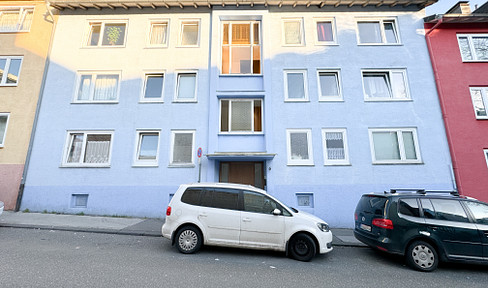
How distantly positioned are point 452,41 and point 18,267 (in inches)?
702

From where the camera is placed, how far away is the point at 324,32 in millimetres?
11484

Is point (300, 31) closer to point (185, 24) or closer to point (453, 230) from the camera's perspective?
point (185, 24)

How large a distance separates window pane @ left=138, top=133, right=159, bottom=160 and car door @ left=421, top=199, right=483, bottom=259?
1003 cm

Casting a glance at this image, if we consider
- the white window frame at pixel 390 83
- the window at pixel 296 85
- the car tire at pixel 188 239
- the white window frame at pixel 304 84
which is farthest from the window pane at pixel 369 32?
the car tire at pixel 188 239

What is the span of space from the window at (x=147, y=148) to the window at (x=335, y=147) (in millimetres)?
7793

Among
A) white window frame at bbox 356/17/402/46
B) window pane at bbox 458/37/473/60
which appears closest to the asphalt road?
white window frame at bbox 356/17/402/46

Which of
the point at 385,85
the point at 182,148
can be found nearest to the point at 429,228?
the point at 385,85

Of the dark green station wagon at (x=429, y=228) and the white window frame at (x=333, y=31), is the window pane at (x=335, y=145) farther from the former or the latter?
the white window frame at (x=333, y=31)

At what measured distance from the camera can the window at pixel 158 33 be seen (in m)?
11.6

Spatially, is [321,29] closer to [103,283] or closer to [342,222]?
[342,222]

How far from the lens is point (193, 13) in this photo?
1169 centimetres

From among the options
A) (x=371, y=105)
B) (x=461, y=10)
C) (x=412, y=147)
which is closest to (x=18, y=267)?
(x=371, y=105)

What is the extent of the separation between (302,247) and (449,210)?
3.69m

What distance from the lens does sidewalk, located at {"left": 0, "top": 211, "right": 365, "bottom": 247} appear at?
7176 mm
